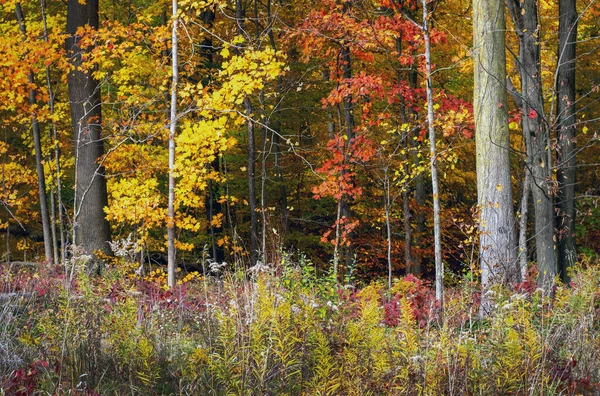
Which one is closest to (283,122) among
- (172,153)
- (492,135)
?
(172,153)

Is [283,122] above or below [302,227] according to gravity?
above

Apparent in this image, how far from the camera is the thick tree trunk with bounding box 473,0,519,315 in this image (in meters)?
8.94

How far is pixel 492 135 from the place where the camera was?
905 cm

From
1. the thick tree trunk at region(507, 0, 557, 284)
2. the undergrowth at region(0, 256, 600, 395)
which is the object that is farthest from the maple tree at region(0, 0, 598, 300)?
the undergrowth at region(0, 256, 600, 395)

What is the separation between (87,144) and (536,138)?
755 cm

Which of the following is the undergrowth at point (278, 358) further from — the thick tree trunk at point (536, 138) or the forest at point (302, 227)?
the thick tree trunk at point (536, 138)

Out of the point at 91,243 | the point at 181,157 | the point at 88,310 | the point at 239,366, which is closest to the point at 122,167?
the point at 91,243

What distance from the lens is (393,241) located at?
20.4 metres

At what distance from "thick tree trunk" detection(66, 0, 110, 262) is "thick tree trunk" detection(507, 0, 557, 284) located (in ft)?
22.9

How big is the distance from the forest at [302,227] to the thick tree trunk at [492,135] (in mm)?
24

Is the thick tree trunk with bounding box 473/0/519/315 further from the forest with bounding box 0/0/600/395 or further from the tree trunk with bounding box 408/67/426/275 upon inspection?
the tree trunk with bounding box 408/67/426/275

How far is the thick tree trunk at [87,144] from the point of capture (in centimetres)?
1293

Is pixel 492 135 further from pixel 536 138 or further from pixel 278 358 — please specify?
pixel 278 358

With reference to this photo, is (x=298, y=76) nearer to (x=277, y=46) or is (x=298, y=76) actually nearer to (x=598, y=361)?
(x=277, y=46)
